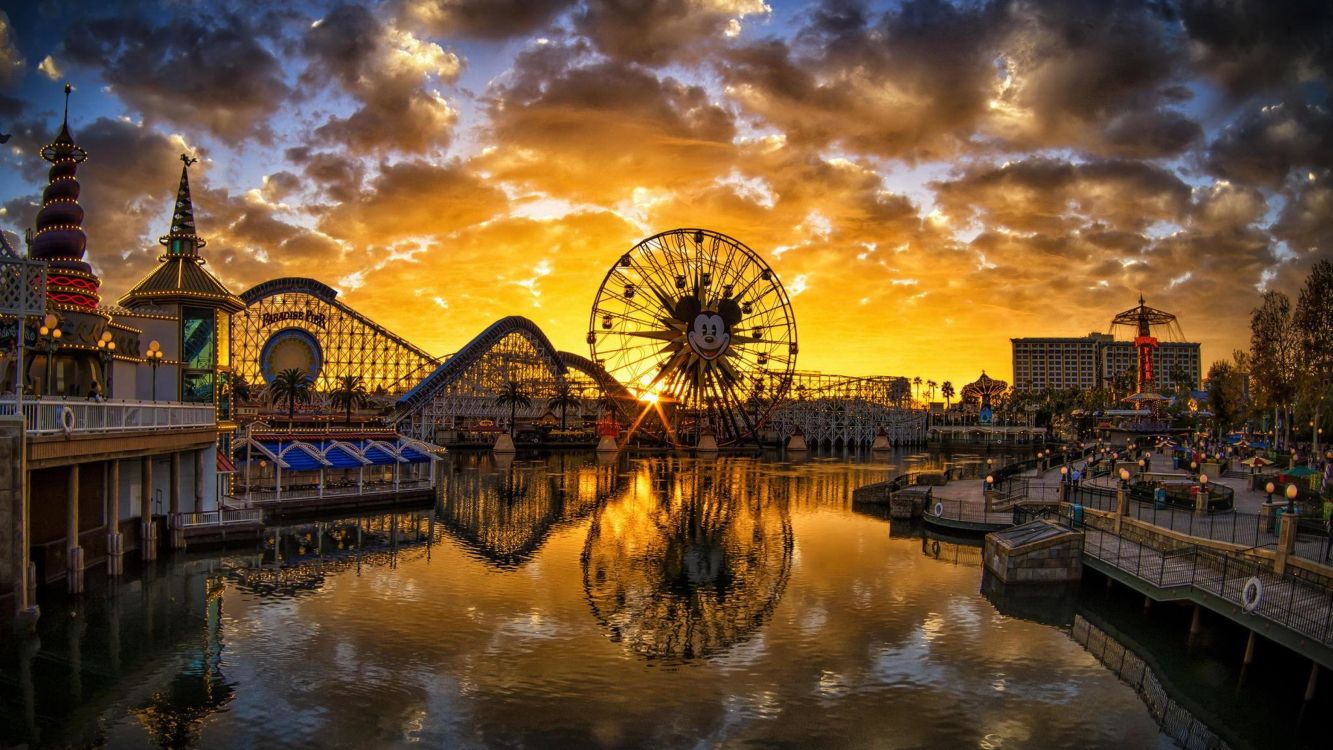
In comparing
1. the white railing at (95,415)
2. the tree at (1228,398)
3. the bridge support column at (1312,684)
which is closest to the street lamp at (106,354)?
the white railing at (95,415)

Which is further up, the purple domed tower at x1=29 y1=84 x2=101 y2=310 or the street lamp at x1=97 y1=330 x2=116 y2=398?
the purple domed tower at x1=29 y1=84 x2=101 y2=310

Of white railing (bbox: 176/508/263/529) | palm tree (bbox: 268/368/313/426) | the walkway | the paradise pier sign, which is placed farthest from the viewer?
the paradise pier sign

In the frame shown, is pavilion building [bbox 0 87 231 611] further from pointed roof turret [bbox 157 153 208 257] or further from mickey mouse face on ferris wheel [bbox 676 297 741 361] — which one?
mickey mouse face on ferris wheel [bbox 676 297 741 361]

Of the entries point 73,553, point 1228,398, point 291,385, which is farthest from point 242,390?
point 1228,398

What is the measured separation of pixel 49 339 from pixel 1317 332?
61.8 meters

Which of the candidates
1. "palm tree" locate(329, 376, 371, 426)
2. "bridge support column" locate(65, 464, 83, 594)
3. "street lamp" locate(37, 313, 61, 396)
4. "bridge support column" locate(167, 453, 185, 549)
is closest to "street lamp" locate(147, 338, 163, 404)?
"bridge support column" locate(167, 453, 185, 549)

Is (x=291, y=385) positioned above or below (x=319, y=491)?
above

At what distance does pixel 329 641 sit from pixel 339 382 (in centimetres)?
8199

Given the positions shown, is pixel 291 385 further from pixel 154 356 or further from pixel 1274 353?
pixel 1274 353

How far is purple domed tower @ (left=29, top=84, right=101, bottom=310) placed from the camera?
106 feet

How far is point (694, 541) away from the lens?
128 feet

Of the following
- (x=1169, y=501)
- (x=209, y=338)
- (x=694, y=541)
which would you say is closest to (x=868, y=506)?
(x=694, y=541)

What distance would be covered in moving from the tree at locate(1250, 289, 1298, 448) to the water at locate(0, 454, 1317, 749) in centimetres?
3324

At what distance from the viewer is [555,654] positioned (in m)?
21.7
